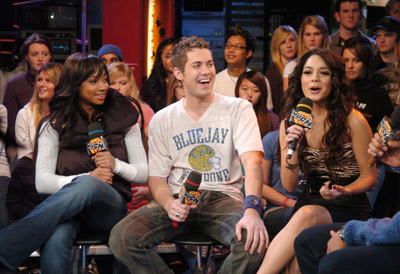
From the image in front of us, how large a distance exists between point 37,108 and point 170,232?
1.78 meters

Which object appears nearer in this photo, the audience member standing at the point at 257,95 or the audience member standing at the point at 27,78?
the audience member standing at the point at 257,95

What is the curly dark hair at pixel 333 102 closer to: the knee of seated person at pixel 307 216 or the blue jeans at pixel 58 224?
the knee of seated person at pixel 307 216

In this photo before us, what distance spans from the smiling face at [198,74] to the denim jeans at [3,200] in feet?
4.35

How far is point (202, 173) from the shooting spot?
3605mm

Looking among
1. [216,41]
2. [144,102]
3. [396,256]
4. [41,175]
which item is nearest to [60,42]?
[216,41]

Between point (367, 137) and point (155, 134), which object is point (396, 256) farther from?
point (155, 134)

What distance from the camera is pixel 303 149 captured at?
362 centimetres

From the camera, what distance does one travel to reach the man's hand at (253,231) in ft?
10.3

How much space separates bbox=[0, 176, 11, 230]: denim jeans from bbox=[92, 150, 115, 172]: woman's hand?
0.67 metres

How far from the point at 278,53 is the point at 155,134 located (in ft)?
8.07

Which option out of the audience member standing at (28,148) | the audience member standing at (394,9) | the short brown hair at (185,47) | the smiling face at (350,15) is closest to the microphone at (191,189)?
the short brown hair at (185,47)

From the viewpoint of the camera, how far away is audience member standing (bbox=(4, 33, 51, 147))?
17.3 ft

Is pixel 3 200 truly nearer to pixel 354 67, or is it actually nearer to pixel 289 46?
pixel 354 67

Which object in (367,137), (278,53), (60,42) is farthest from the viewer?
(60,42)
